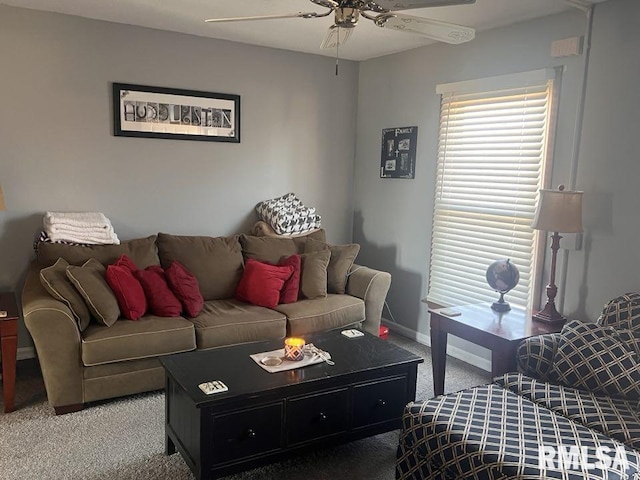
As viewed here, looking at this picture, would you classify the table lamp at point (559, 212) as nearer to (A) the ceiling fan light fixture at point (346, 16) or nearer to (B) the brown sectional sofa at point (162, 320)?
(B) the brown sectional sofa at point (162, 320)

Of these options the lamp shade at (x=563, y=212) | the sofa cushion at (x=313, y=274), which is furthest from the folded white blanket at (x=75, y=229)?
the lamp shade at (x=563, y=212)

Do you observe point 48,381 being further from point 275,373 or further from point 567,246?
point 567,246

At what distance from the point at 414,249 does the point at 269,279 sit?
140 cm

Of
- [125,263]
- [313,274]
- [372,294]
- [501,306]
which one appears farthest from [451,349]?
[125,263]

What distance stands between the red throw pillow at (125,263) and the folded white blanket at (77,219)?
0.38m

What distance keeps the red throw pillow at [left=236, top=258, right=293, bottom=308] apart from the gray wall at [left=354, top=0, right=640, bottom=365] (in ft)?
4.10

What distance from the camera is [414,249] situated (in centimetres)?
460

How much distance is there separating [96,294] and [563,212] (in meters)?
2.77

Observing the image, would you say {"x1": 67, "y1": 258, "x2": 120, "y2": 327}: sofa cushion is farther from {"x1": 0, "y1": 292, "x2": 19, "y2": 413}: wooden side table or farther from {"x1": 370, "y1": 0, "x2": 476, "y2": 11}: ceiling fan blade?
{"x1": 370, "y1": 0, "x2": 476, "y2": 11}: ceiling fan blade

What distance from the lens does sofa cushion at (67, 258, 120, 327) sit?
3.15 m

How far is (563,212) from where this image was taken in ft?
10.0

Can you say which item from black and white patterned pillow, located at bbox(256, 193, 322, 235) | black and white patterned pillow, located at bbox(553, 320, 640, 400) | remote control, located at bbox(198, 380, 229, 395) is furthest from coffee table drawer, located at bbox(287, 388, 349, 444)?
black and white patterned pillow, located at bbox(256, 193, 322, 235)

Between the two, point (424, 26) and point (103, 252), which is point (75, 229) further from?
point (424, 26)

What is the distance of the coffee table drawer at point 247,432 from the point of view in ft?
7.48
